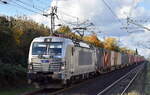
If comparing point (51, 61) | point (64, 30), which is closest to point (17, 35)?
point (51, 61)

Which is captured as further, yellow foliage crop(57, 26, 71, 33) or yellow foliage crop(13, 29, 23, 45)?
yellow foliage crop(57, 26, 71, 33)

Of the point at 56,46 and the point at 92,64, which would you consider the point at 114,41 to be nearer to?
the point at 92,64

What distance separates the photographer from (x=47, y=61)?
2381 cm

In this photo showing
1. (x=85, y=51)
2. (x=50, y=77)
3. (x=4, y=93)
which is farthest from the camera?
(x=85, y=51)

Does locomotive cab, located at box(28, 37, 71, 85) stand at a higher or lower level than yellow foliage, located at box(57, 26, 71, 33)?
lower

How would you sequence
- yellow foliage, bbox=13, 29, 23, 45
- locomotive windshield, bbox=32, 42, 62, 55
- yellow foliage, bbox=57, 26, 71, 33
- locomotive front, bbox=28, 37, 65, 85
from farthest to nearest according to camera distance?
yellow foliage, bbox=57, 26, 71, 33 < yellow foliage, bbox=13, 29, 23, 45 < locomotive windshield, bbox=32, 42, 62, 55 < locomotive front, bbox=28, 37, 65, 85

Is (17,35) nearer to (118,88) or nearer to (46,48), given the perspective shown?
(46,48)

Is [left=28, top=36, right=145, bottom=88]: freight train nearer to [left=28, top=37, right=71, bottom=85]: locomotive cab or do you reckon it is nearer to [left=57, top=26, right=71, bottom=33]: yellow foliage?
[left=28, top=37, right=71, bottom=85]: locomotive cab

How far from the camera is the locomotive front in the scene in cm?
2344

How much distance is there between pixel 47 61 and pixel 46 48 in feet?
3.78

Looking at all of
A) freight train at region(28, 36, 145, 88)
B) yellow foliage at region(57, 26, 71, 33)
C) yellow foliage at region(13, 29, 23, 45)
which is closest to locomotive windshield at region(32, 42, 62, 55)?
freight train at region(28, 36, 145, 88)

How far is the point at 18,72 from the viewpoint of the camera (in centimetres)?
2631

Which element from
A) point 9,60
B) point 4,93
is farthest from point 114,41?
point 4,93

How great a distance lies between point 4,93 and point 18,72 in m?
4.88
